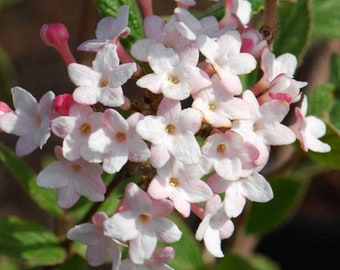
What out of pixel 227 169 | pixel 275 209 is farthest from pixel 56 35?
pixel 275 209

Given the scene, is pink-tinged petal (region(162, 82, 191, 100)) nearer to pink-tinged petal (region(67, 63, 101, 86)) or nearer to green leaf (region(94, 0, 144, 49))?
pink-tinged petal (region(67, 63, 101, 86))

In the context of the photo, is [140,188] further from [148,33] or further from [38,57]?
[38,57]

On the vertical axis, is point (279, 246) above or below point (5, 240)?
below

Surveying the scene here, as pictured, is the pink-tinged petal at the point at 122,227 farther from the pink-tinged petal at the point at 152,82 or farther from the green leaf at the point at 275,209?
the green leaf at the point at 275,209

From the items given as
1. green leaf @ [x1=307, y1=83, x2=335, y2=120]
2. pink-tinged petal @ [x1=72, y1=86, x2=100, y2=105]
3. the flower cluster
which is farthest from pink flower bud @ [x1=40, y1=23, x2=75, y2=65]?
green leaf @ [x1=307, y1=83, x2=335, y2=120]

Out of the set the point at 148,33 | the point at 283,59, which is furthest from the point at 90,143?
the point at 283,59

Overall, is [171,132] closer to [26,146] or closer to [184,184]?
[184,184]
